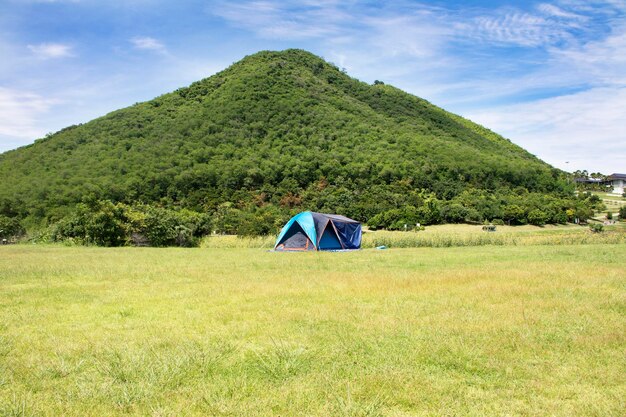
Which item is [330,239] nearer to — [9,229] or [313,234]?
[313,234]

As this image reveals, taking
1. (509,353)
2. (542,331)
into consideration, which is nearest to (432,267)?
(542,331)

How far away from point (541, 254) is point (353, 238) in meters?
9.00

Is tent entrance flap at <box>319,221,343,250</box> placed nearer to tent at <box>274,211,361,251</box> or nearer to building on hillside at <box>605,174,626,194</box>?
tent at <box>274,211,361,251</box>

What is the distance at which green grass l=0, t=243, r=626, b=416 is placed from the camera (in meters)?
4.06

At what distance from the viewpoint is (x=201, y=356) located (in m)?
5.21

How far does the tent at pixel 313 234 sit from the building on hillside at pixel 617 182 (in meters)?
84.0

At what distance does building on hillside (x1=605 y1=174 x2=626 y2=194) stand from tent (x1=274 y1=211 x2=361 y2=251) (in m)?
84.0

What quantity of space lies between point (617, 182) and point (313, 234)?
91.3 m

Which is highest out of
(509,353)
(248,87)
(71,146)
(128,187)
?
(248,87)

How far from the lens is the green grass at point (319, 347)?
4.06 meters

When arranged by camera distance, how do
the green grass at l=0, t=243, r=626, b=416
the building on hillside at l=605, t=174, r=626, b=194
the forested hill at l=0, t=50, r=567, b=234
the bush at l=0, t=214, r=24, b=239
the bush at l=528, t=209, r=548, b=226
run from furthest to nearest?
the building on hillside at l=605, t=174, r=626, b=194 < the forested hill at l=0, t=50, r=567, b=234 < the bush at l=528, t=209, r=548, b=226 < the bush at l=0, t=214, r=24, b=239 < the green grass at l=0, t=243, r=626, b=416

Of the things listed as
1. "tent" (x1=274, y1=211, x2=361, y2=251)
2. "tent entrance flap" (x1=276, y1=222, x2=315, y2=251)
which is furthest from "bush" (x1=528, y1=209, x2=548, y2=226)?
"tent entrance flap" (x1=276, y1=222, x2=315, y2=251)

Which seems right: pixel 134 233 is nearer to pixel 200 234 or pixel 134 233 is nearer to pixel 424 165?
pixel 200 234

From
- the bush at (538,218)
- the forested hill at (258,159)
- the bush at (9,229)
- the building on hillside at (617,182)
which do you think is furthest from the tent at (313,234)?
the building on hillside at (617,182)
